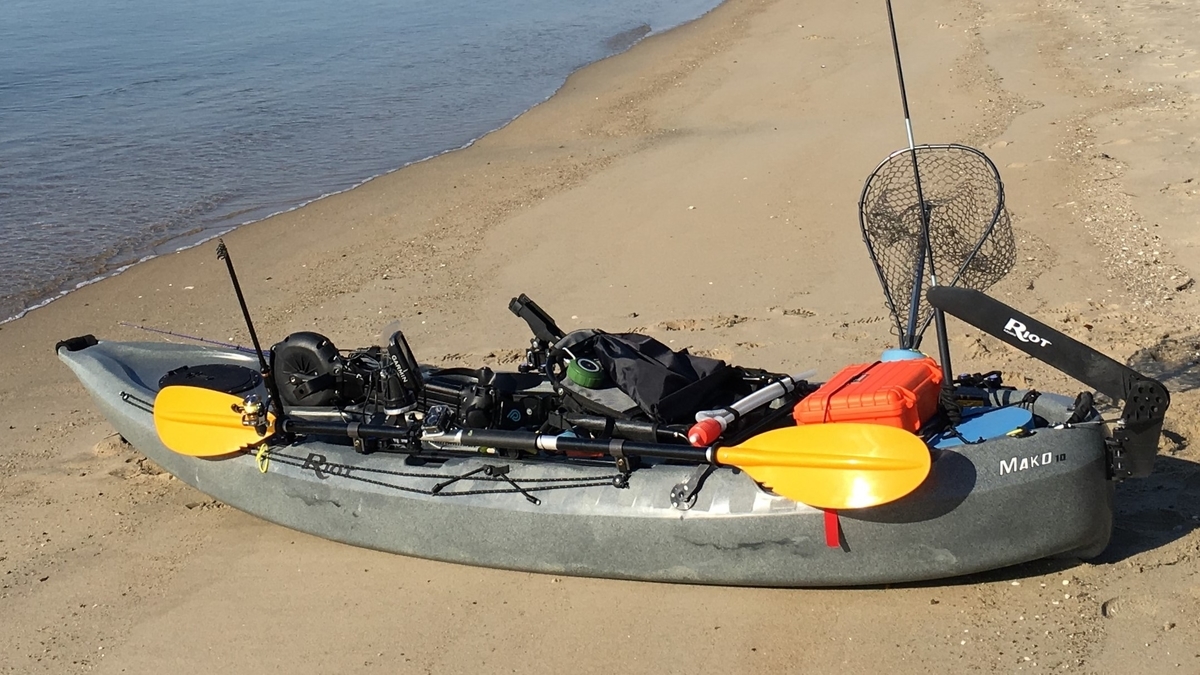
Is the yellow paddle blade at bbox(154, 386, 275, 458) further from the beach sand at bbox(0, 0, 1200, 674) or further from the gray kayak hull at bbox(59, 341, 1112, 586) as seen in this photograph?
the beach sand at bbox(0, 0, 1200, 674)

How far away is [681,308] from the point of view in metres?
8.38

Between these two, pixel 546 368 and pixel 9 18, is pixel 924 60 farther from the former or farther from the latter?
pixel 9 18

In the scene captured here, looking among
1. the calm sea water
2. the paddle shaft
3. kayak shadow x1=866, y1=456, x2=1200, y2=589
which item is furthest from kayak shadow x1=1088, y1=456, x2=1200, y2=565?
the calm sea water

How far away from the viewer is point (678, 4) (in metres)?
24.9

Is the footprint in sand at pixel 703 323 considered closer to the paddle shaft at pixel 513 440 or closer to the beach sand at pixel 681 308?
the beach sand at pixel 681 308

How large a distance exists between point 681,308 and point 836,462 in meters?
3.80

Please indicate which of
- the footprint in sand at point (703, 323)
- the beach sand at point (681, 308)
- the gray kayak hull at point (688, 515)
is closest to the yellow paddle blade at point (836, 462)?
the gray kayak hull at point (688, 515)

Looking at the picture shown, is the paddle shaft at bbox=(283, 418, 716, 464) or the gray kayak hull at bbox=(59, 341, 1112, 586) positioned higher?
the paddle shaft at bbox=(283, 418, 716, 464)

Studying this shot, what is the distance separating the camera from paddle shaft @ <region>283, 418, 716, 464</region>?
16.3 ft

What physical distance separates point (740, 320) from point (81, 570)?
433 cm

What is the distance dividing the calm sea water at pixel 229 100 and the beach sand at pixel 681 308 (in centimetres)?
114

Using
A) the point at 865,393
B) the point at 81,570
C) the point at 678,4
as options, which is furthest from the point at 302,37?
the point at 865,393

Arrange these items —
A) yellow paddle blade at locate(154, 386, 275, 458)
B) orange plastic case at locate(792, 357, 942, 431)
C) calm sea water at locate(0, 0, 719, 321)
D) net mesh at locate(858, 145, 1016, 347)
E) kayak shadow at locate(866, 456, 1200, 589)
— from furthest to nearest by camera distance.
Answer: calm sea water at locate(0, 0, 719, 321) → net mesh at locate(858, 145, 1016, 347) → yellow paddle blade at locate(154, 386, 275, 458) → kayak shadow at locate(866, 456, 1200, 589) → orange plastic case at locate(792, 357, 942, 431)

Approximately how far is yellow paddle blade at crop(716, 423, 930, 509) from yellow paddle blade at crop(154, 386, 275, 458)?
2460 millimetres
